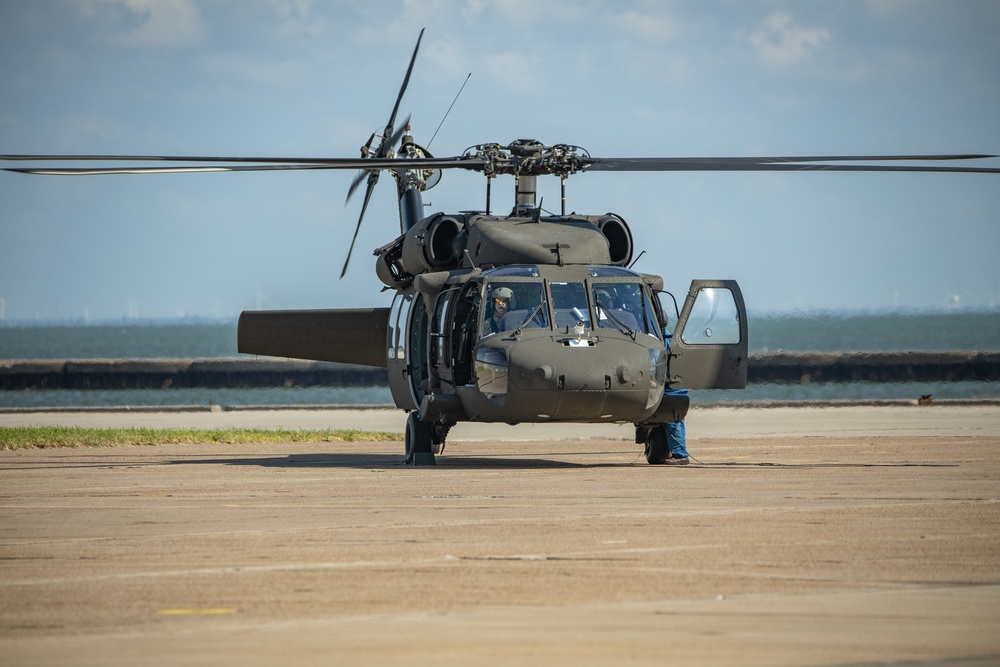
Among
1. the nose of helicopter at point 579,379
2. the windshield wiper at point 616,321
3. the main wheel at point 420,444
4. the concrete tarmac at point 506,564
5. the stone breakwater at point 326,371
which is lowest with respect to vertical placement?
the stone breakwater at point 326,371

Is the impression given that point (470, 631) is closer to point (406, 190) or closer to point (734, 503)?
point (734, 503)

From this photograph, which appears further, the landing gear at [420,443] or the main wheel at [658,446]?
the landing gear at [420,443]

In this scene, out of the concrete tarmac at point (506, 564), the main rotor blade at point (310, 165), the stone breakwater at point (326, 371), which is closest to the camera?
the concrete tarmac at point (506, 564)

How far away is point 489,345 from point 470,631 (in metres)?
9.78

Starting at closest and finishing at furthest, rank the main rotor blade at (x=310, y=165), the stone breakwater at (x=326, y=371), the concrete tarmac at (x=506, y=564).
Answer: the concrete tarmac at (x=506, y=564), the main rotor blade at (x=310, y=165), the stone breakwater at (x=326, y=371)

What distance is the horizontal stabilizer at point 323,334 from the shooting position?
837 inches

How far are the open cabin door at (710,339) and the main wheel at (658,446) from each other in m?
0.81

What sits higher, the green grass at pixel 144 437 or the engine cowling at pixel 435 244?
the engine cowling at pixel 435 244

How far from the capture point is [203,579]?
8.41 m

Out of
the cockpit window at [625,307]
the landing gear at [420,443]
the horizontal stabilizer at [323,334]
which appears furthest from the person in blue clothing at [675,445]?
the horizontal stabilizer at [323,334]

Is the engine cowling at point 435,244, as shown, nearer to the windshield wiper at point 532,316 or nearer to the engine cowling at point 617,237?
the engine cowling at point 617,237

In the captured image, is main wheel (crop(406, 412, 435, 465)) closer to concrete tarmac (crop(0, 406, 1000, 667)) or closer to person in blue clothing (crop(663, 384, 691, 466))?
concrete tarmac (crop(0, 406, 1000, 667))

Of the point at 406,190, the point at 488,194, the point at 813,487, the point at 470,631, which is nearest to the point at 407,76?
the point at 406,190

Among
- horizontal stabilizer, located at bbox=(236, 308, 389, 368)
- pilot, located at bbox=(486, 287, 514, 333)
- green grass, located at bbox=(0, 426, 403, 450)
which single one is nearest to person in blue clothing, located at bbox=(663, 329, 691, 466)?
pilot, located at bbox=(486, 287, 514, 333)
